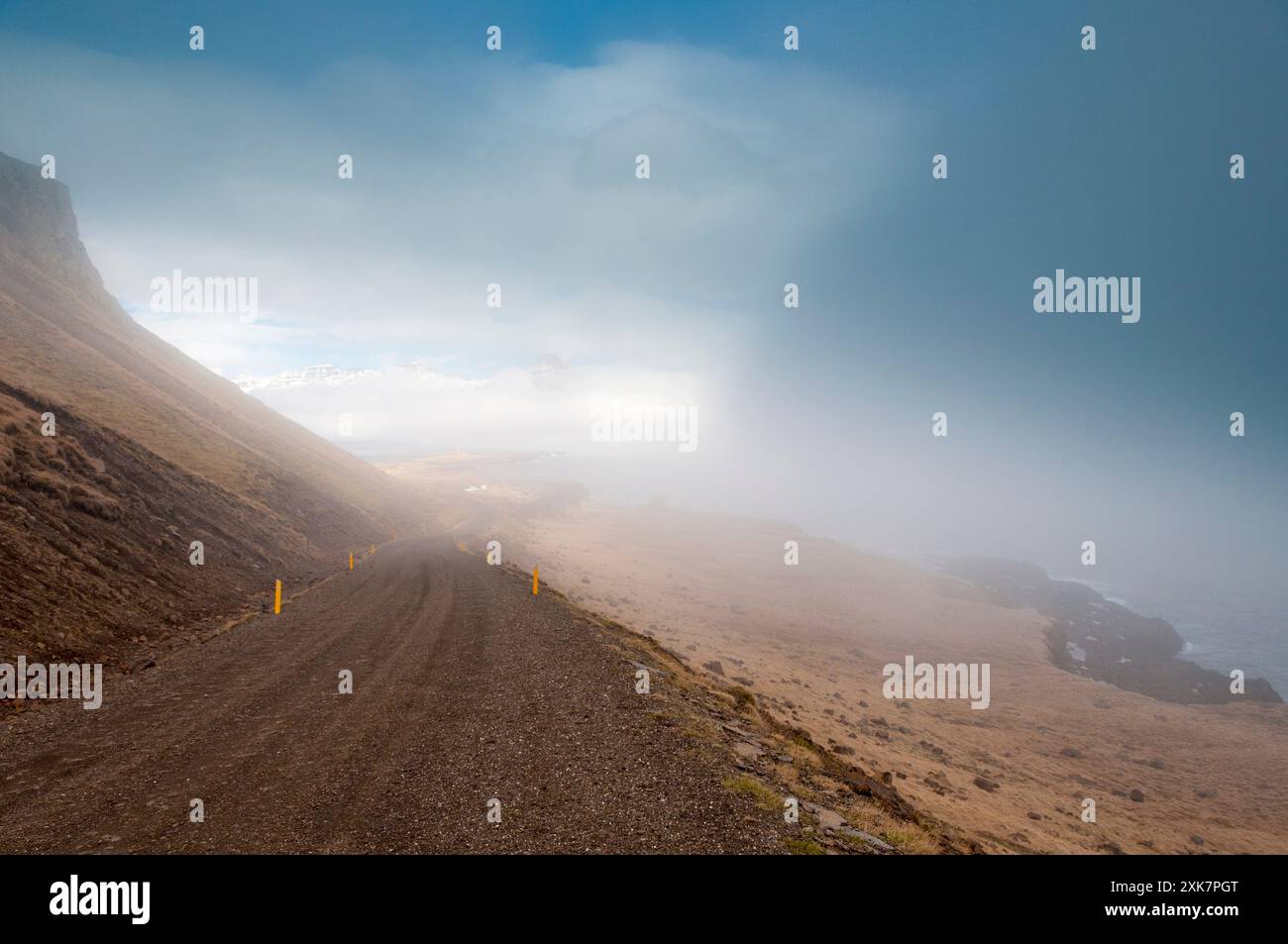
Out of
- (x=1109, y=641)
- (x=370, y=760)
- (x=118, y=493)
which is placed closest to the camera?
(x=370, y=760)

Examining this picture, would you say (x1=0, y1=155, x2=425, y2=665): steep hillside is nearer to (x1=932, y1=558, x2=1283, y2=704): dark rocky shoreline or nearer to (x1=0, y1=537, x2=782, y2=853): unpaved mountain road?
(x1=0, y1=537, x2=782, y2=853): unpaved mountain road

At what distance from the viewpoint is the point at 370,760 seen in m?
11.7

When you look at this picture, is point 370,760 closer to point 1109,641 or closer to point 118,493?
point 118,493

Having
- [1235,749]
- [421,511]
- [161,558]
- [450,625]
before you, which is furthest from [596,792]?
[421,511]

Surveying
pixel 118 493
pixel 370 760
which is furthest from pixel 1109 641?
pixel 118 493

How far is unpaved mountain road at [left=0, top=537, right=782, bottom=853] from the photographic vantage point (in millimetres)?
8805

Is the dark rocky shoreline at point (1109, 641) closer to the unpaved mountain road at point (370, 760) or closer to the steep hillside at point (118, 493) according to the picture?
the unpaved mountain road at point (370, 760)

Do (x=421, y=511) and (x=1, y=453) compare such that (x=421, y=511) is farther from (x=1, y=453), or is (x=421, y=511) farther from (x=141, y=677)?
(x=141, y=677)

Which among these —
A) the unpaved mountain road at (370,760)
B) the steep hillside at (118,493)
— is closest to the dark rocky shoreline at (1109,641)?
the unpaved mountain road at (370,760)

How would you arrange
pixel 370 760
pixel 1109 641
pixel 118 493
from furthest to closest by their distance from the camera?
pixel 1109 641, pixel 118 493, pixel 370 760

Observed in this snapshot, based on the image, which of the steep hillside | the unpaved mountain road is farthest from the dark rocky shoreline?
the steep hillside

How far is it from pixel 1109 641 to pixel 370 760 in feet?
253
